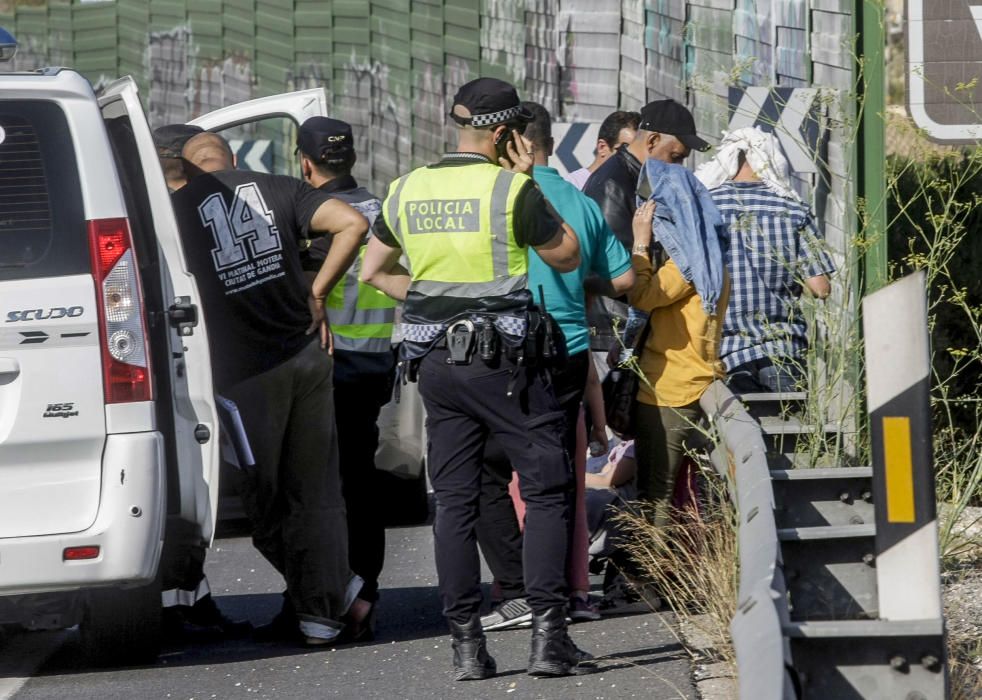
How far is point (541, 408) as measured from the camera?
18.9 ft

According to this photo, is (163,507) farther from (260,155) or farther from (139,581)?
(260,155)

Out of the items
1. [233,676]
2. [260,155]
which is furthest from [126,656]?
[260,155]

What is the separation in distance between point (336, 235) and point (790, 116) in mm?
2608

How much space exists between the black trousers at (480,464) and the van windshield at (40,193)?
1204 mm

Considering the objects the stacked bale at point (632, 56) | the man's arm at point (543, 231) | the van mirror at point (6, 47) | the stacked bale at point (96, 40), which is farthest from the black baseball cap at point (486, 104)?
the stacked bale at point (96, 40)

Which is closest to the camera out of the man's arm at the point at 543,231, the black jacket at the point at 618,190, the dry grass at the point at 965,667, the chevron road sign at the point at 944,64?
the dry grass at the point at 965,667

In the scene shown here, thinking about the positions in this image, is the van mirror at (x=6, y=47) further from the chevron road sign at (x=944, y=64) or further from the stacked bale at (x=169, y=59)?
the stacked bale at (x=169, y=59)

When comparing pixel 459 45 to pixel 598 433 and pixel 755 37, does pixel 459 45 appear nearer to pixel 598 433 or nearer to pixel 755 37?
pixel 755 37

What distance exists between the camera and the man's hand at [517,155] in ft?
19.4

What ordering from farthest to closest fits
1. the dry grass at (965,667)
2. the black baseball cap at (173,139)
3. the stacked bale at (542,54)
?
the stacked bale at (542,54), the black baseball cap at (173,139), the dry grass at (965,667)

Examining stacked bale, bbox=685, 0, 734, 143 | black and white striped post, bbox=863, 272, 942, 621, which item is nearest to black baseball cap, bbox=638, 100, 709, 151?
black and white striped post, bbox=863, 272, 942, 621

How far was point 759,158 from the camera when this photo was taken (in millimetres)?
7121

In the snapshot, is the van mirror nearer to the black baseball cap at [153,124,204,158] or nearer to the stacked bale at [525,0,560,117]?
the black baseball cap at [153,124,204,158]

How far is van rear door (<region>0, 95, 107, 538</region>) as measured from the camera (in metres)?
5.44
